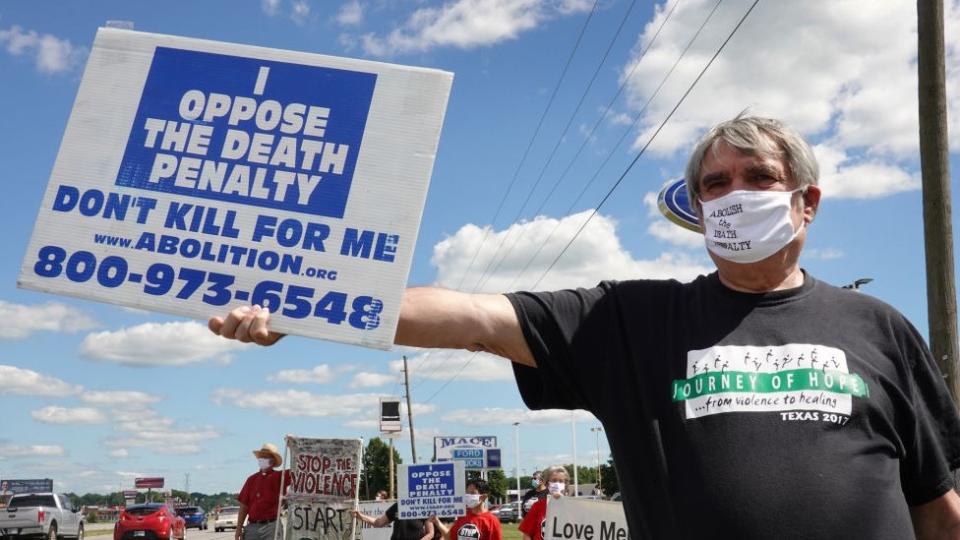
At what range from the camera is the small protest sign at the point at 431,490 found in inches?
578

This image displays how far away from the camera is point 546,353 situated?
91.7 inches

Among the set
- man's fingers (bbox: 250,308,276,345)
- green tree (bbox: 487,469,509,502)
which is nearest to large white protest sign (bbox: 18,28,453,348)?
man's fingers (bbox: 250,308,276,345)

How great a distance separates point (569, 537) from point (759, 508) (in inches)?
379

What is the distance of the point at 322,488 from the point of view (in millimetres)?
14055

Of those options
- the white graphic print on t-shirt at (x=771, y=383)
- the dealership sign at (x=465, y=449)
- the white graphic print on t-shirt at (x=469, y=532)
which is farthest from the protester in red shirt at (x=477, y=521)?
the dealership sign at (x=465, y=449)

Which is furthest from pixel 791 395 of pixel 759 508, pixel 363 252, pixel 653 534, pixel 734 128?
pixel 363 252

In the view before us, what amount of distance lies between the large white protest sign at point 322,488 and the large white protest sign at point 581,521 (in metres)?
3.71

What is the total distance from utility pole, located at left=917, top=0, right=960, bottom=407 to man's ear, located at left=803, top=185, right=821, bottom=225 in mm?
7576

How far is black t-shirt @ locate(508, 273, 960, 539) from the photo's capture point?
6.97 feet

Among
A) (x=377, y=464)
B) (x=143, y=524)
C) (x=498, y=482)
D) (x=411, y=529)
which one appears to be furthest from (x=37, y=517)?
(x=498, y=482)

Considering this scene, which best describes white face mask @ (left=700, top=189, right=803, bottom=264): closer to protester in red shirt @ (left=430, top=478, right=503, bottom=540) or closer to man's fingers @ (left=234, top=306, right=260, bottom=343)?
man's fingers @ (left=234, top=306, right=260, bottom=343)

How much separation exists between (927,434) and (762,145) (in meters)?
0.88

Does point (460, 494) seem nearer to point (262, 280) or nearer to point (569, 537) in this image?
point (569, 537)

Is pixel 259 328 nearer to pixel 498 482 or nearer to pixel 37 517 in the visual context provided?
pixel 37 517
